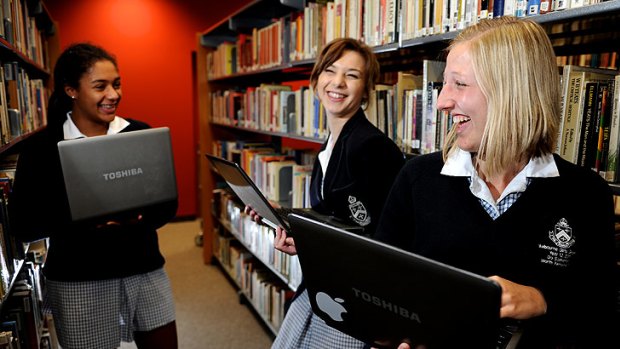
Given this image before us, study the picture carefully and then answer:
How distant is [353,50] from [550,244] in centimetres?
94

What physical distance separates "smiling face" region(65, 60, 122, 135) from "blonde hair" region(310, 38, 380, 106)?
0.79m

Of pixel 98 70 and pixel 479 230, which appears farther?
pixel 98 70

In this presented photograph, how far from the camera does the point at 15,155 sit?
2.09 metres

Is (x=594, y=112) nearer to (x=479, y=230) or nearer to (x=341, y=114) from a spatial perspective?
(x=479, y=230)

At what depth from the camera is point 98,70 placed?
5.49 ft

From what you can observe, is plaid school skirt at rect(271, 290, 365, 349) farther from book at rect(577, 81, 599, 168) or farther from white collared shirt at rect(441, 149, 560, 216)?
book at rect(577, 81, 599, 168)

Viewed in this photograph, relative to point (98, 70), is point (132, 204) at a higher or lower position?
lower

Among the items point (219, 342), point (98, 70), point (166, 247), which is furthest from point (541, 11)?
point (166, 247)

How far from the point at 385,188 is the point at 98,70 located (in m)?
1.16

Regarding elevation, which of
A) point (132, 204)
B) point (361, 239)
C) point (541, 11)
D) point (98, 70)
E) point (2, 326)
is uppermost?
point (541, 11)

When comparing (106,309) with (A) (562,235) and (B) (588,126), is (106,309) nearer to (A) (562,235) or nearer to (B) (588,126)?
(A) (562,235)

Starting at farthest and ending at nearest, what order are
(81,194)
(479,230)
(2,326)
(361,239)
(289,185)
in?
(289,185) < (2,326) < (81,194) < (479,230) < (361,239)

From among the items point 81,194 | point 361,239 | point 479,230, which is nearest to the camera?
point 361,239

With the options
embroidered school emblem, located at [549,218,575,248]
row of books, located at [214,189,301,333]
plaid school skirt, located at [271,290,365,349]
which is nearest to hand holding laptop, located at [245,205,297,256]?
plaid school skirt, located at [271,290,365,349]
